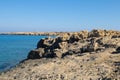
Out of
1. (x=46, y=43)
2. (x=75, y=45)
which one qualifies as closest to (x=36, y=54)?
(x=75, y=45)

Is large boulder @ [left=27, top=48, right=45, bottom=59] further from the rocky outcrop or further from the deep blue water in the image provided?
the deep blue water

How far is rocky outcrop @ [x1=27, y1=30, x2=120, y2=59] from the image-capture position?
85.8ft

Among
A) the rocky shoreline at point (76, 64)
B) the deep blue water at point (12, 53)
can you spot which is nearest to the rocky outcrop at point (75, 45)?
the rocky shoreline at point (76, 64)

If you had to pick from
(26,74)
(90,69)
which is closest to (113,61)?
(90,69)

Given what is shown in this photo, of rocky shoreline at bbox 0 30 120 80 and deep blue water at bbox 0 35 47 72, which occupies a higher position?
rocky shoreline at bbox 0 30 120 80

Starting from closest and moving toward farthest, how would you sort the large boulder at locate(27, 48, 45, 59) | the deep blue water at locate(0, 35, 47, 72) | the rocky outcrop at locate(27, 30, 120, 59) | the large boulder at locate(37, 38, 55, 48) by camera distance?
the rocky outcrop at locate(27, 30, 120, 59), the large boulder at locate(27, 48, 45, 59), the large boulder at locate(37, 38, 55, 48), the deep blue water at locate(0, 35, 47, 72)

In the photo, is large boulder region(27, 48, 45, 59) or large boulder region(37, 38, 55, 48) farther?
large boulder region(37, 38, 55, 48)

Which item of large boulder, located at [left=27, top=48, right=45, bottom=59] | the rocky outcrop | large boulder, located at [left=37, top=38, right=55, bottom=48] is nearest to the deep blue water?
large boulder, located at [left=27, top=48, right=45, bottom=59]

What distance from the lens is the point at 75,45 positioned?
2944cm

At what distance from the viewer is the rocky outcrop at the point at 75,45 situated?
26.2m

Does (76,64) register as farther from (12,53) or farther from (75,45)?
(12,53)

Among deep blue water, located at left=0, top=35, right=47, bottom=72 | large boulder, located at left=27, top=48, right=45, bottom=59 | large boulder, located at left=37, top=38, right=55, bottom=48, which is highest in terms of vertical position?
large boulder, located at left=37, top=38, right=55, bottom=48

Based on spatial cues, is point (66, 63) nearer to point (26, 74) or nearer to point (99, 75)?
point (26, 74)

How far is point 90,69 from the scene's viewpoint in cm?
1931
